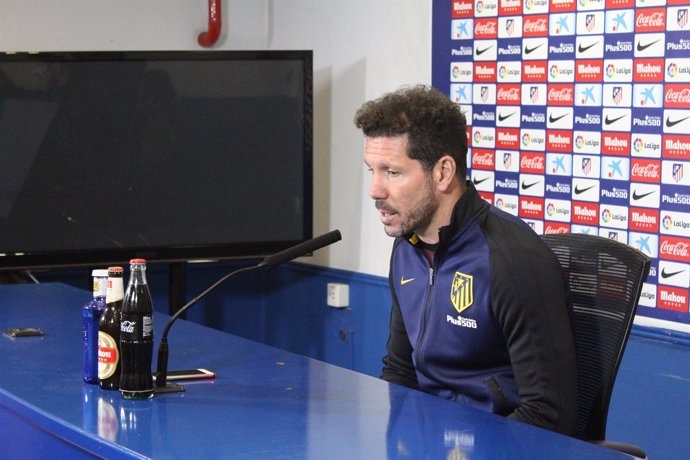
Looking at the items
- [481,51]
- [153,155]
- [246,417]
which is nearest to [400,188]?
[246,417]

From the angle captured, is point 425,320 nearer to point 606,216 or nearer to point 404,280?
point 404,280

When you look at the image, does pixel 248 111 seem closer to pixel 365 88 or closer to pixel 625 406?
pixel 365 88

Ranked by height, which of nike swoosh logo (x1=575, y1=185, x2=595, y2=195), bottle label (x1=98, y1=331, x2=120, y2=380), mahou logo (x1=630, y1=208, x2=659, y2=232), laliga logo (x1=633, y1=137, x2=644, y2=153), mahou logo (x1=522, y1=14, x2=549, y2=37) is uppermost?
mahou logo (x1=522, y1=14, x2=549, y2=37)

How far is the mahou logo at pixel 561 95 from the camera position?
3428 mm

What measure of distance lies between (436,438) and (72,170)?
2.48 m

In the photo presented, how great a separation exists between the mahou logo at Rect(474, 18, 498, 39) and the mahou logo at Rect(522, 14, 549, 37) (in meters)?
Answer: 0.14

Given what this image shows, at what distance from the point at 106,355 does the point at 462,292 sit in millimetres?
754

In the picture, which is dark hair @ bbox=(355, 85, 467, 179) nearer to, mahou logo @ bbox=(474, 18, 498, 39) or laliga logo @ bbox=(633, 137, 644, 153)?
laliga logo @ bbox=(633, 137, 644, 153)

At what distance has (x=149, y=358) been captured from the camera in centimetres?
207

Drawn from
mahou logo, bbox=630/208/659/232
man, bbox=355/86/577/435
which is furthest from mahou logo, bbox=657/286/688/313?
man, bbox=355/86/577/435

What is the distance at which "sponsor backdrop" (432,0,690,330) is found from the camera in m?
3.13

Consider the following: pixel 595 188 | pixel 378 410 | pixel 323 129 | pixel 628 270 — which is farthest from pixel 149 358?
pixel 323 129

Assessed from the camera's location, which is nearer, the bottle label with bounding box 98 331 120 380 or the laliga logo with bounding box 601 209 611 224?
the bottle label with bounding box 98 331 120 380

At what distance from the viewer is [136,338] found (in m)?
2.06
